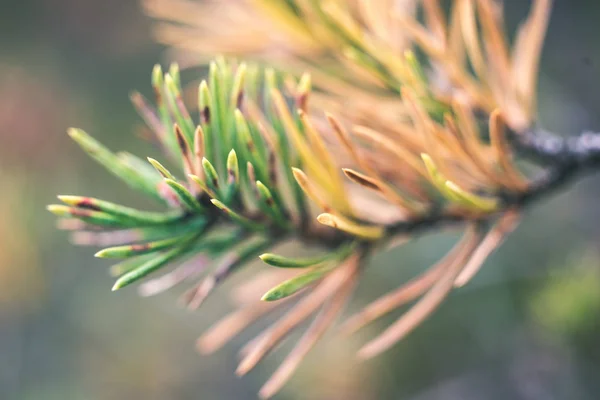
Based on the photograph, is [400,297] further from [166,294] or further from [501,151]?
[166,294]

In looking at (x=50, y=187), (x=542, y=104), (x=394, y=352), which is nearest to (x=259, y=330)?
(x=394, y=352)

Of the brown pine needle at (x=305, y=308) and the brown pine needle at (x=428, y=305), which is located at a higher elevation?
the brown pine needle at (x=305, y=308)

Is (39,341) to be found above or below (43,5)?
below

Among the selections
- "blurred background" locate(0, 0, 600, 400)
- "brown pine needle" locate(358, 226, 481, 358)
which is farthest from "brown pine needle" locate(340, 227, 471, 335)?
"blurred background" locate(0, 0, 600, 400)

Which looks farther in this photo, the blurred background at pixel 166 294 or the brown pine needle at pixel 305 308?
the blurred background at pixel 166 294

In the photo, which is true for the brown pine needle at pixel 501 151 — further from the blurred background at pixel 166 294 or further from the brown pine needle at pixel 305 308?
the blurred background at pixel 166 294

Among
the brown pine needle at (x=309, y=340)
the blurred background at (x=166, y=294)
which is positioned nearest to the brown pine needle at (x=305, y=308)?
the brown pine needle at (x=309, y=340)

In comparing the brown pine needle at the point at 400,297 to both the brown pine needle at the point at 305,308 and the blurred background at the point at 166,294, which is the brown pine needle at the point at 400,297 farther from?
the blurred background at the point at 166,294

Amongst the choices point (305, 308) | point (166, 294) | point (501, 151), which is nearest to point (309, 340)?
point (305, 308)

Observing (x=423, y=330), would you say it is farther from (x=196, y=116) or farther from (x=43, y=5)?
(x=43, y=5)
